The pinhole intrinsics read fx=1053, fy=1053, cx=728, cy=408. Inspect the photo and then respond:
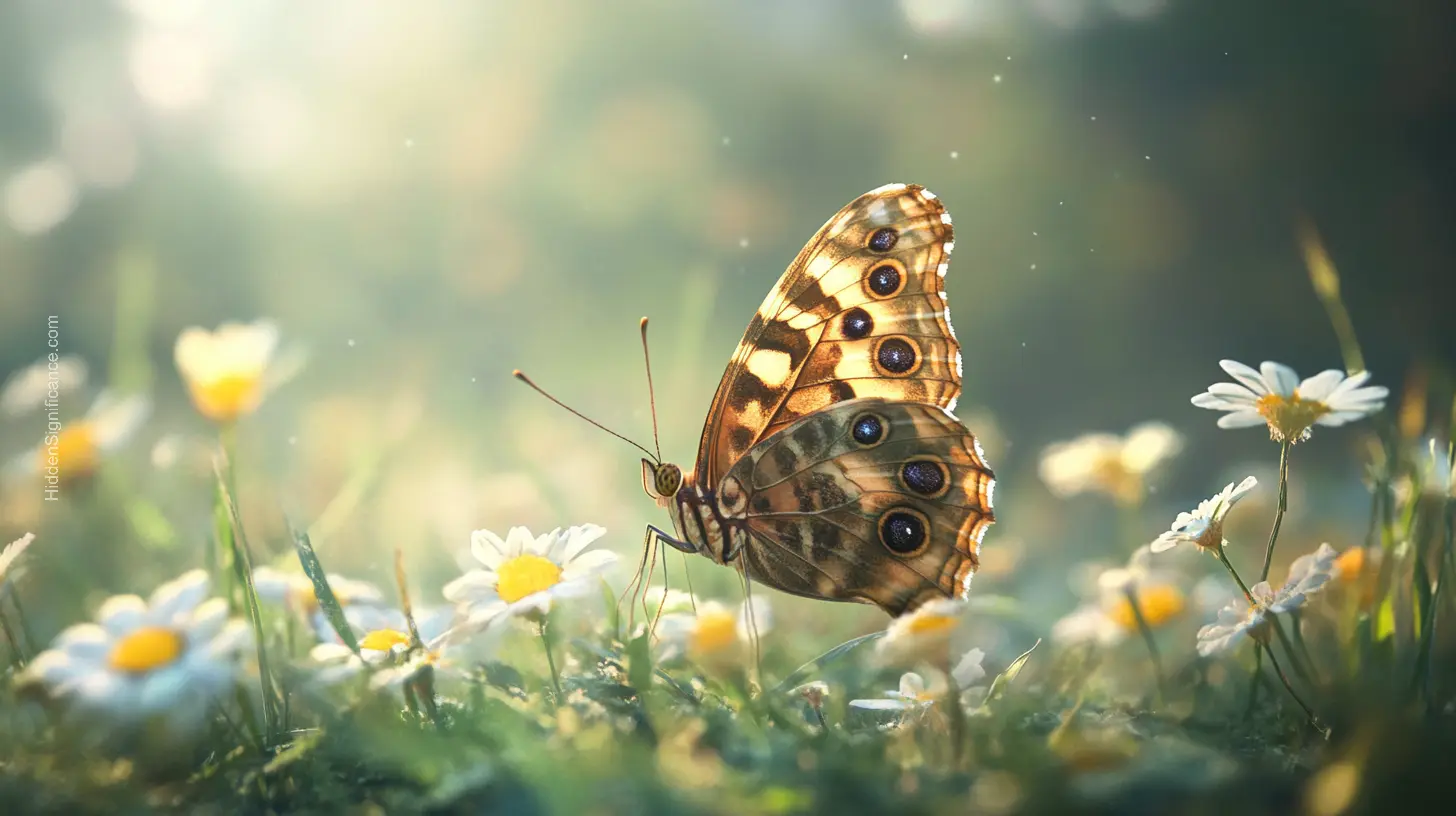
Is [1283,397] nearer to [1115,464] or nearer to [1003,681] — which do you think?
[1003,681]

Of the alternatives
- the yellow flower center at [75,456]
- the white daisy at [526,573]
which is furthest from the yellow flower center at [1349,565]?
the yellow flower center at [75,456]

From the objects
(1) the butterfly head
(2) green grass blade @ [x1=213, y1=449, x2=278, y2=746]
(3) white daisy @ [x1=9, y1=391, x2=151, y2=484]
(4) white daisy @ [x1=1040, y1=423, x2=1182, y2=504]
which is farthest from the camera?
(4) white daisy @ [x1=1040, y1=423, x2=1182, y2=504]

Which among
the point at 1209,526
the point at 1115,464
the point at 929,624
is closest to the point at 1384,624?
the point at 1209,526

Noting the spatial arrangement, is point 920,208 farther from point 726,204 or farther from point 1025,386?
point 726,204

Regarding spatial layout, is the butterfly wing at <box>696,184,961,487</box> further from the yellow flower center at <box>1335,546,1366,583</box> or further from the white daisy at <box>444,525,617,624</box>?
the yellow flower center at <box>1335,546,1366,583</box>

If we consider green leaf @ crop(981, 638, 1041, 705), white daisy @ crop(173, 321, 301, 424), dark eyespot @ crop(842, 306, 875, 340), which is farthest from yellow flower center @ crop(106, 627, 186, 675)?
dark eyespot @ crop(842, 306, 875, 340)

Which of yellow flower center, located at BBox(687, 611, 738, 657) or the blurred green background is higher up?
the blurred green background

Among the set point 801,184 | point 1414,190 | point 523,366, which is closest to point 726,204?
point 801,184
